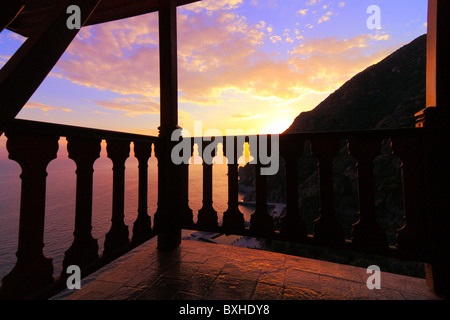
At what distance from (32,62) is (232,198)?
1839 millimetres

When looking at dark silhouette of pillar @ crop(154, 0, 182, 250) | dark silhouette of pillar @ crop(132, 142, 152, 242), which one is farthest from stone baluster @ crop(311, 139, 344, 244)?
dark silhouette of pillar @ crop(132, 142, 152, 242)

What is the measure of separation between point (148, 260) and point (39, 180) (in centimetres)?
122

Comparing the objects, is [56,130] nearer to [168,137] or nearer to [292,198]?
[168,137]

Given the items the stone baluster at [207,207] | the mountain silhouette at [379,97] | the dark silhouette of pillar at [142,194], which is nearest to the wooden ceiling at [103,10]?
the dark silhouette of pillar at [142,194]

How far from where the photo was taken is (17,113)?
1.04 m

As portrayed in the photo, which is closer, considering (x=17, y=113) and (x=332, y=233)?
(x=17, y=113)

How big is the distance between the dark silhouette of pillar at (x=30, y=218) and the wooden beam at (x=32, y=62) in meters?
0.19

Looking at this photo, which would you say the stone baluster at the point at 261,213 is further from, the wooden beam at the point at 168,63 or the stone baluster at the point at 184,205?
the wooden beam at the point at 168,63

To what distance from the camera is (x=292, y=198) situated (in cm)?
A: 193

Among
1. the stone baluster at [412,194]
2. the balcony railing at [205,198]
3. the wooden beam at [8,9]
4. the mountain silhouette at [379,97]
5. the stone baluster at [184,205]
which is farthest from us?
the mountain silhouette at [379,97]

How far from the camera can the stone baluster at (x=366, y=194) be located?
169 centimetres


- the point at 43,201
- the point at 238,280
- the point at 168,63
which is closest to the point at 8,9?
→ the point at 43,201

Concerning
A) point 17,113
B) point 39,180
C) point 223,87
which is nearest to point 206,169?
point 39,180
